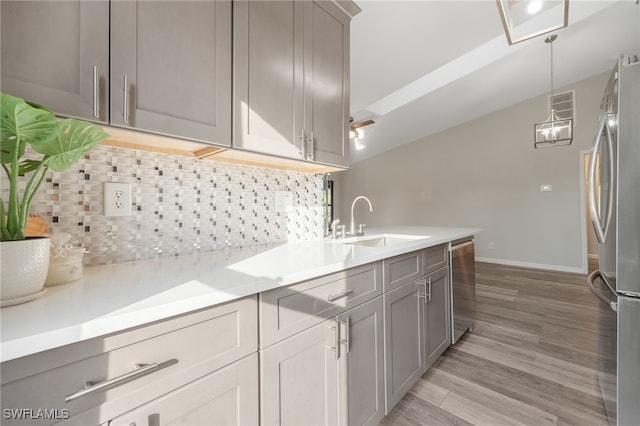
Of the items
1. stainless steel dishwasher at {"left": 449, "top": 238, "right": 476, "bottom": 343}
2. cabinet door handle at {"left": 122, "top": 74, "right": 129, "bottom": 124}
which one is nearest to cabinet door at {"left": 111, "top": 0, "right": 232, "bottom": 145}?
cabinet door handle at {"left": 122, "top": 74, "right": 129, "bottom": 124}

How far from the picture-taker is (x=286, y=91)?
129cm

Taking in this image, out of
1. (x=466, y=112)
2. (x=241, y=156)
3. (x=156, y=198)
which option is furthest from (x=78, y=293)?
(x=466, y=112)

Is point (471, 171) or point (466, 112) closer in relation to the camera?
point (466, 112)

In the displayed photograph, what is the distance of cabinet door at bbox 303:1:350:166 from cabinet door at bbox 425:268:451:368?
3.24ft

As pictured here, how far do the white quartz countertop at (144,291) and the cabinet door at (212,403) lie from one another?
0.20 metres

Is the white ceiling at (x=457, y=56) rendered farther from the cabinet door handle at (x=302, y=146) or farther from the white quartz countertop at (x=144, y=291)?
the white quartz countertop at (x=144, y=291)

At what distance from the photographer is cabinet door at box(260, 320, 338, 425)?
841mm

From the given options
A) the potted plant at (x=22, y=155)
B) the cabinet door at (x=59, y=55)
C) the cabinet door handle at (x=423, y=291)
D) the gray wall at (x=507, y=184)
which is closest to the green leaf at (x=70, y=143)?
the potted plant at (x=22, y=155)

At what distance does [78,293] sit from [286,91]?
1.09m

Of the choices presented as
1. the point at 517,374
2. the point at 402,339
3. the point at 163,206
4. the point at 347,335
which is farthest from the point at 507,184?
the point at 163,206

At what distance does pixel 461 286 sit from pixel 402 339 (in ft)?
3.04

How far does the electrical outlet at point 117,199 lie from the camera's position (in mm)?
1031

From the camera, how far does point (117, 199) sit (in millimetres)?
1055

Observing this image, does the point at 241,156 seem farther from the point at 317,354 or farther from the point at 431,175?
the point at 431,175
